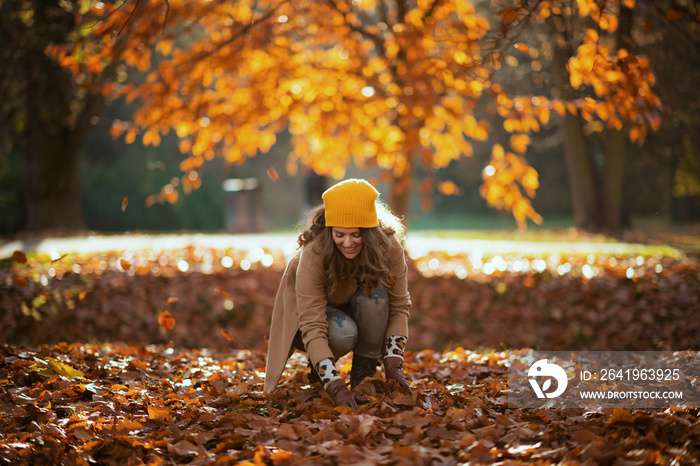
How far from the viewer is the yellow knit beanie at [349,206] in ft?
9.77

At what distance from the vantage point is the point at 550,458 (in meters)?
2.36

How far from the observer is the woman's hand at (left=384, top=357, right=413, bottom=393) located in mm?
3160

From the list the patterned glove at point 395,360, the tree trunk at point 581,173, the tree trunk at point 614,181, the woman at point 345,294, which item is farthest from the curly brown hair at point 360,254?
the tree trunk at point 614,181

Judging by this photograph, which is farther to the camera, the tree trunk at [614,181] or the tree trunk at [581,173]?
the tree trunk at [614,181]

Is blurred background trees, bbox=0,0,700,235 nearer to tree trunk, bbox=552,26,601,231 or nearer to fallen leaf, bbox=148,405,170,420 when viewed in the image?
tree trunk, bbox=552,26,601,231

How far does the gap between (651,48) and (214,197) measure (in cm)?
1771

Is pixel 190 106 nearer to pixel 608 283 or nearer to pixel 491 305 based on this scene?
pixel 491 305

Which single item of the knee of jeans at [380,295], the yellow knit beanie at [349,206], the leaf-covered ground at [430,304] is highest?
the yellow knit beanie at [349,206]

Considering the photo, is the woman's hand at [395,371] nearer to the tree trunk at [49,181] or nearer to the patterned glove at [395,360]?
the patterned glove at [395,360]

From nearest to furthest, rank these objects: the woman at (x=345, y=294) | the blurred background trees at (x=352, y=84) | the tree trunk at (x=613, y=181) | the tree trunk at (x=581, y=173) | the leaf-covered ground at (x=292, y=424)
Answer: the leaf-covered ground at (x=292, y=424), the woman at (x=345, y=294), the blurred background trees at (x=352, y=84), the tree trunk at (x=581, y=173), the tree trunk at (x=613, y=181)

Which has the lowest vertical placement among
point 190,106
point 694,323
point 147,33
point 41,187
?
point 694,323

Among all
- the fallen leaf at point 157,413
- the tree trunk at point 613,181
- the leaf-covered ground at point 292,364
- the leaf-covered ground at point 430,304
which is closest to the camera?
the leaf-covered ground at point 292,364

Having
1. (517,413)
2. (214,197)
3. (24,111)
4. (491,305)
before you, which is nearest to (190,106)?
(491,305)

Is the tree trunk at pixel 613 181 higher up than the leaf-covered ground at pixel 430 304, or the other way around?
the tree trunk at pixel 613 181
